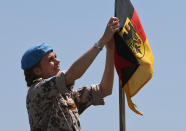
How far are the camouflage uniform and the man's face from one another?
0.24 meters

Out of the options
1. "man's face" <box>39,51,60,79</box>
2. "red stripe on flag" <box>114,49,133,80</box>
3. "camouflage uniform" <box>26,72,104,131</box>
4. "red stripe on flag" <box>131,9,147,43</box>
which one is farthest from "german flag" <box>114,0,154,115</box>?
"camouflage uniform" <box>26,72,104,131</box>

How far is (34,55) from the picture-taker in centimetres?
591

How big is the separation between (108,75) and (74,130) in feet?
3.81

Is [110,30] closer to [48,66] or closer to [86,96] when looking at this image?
[48,66]

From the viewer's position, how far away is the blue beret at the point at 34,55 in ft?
19.3

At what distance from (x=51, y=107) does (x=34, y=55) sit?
83 cm

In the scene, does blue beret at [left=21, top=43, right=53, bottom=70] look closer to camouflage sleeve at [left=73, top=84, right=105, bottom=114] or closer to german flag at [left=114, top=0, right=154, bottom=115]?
camouflage sleeve at [left=73, top=84, right=105, bottom=114]

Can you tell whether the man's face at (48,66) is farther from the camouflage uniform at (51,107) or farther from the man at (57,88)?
the camouflage uniform at (51,107)

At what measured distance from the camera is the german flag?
646cm

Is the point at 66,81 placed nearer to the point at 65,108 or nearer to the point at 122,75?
the point at 65,108

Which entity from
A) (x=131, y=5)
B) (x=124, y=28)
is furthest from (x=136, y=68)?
(x=131, y=5)

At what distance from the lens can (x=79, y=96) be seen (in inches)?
244

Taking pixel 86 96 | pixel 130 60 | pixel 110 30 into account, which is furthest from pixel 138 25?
pixel 86 96

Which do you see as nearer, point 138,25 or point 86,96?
point 86,96
